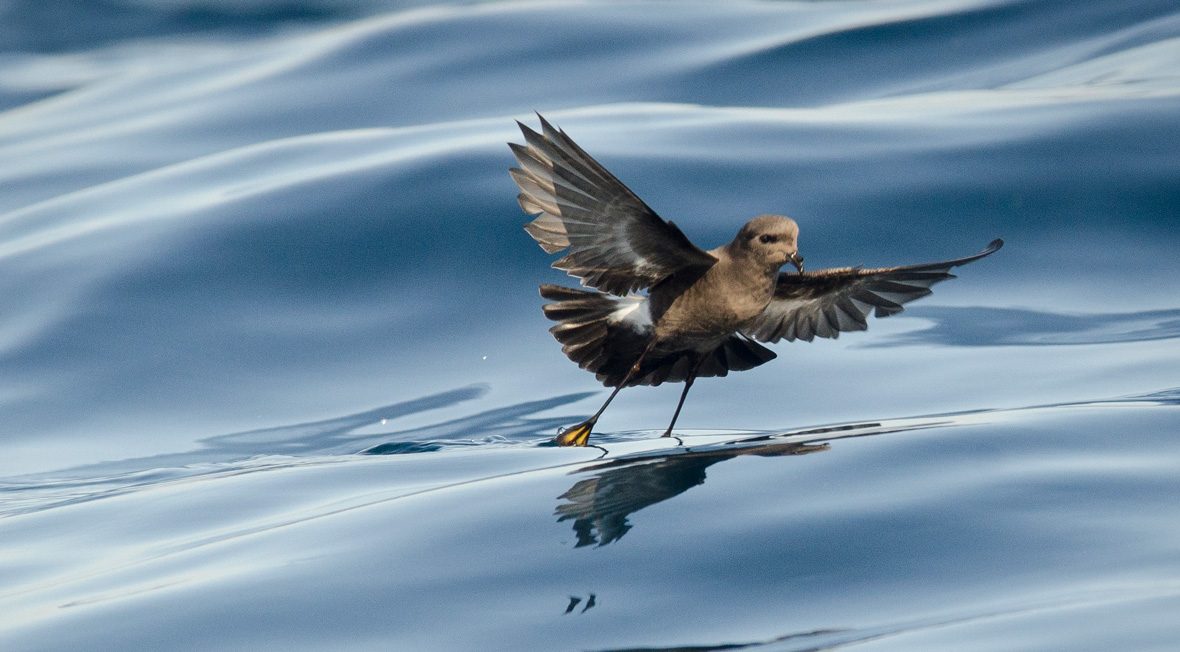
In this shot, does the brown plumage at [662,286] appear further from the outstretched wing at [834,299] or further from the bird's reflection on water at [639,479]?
the bird's reflection on water at [639,479]

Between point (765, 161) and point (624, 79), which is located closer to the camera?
point (765, 161)

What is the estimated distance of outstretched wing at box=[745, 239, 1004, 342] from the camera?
17.6 ft

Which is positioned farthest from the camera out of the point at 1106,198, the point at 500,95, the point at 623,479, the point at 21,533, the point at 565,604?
the point at 500,95

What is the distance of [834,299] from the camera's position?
5.66 meters

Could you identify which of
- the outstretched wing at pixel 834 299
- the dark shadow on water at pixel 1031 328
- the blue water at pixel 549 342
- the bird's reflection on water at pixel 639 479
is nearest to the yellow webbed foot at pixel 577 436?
the blue water at pixel 549 342

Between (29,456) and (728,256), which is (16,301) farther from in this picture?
(728,256)

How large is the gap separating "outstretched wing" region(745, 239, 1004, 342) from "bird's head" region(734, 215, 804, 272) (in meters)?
0.44

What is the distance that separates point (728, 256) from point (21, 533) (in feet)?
8.11

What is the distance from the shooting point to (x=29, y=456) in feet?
19.8

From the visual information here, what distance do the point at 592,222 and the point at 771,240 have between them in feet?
2.09

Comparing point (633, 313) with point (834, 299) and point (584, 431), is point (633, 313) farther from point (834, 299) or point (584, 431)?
point (834, 299)

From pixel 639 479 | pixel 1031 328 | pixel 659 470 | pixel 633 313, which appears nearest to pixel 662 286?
pixel 633 313

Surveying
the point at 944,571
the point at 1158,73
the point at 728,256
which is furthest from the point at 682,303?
the point at 1158,73

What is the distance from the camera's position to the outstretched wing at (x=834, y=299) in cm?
538
